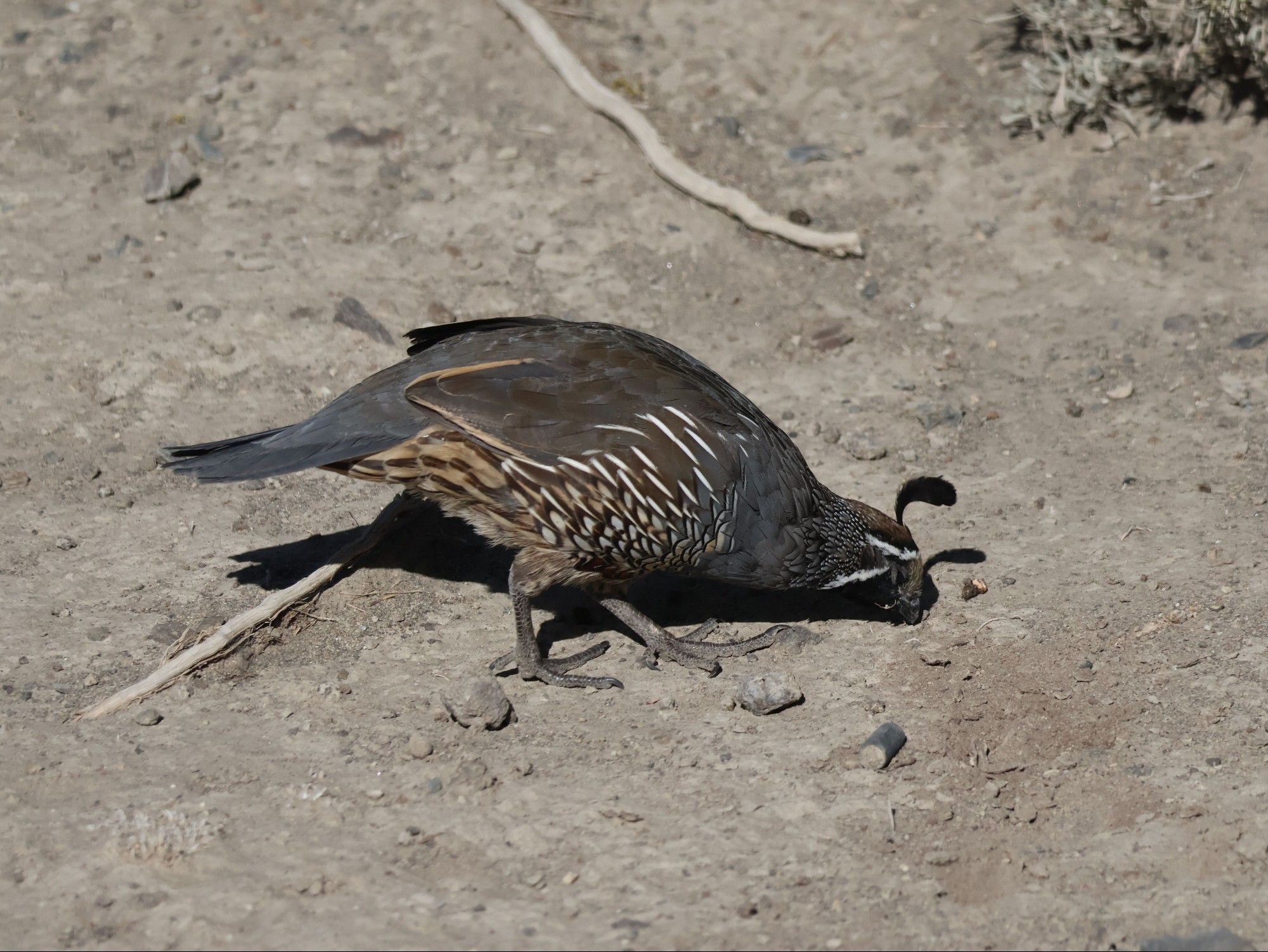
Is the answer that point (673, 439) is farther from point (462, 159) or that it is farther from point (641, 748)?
point (462, 159)

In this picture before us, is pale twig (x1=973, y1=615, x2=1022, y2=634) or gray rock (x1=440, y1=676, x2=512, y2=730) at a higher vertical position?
pale twig (x1=973, y1=615, x2=1022, y2=634)

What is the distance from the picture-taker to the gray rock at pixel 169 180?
8391mm

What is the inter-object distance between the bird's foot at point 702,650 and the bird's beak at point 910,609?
23.0 inches

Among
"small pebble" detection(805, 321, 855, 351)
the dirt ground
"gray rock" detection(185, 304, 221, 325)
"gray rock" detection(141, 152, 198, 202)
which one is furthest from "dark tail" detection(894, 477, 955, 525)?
"gray rock" detection(141, 152, 198, 202)

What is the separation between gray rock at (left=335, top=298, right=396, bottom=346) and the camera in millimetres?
7648

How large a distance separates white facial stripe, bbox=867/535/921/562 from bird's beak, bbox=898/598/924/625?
19 cm

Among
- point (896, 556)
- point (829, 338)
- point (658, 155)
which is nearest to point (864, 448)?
point (829, 338)

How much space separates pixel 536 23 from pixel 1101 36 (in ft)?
13.3

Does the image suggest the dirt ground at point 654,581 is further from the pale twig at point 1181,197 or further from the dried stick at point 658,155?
the dried stick at point 658,155

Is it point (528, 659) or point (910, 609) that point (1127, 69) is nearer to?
point (910, 609)

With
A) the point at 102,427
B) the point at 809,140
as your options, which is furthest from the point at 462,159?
the point at 102,427

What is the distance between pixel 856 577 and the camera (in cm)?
586

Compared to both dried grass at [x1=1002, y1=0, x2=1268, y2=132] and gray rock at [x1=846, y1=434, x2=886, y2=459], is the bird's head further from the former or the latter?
dried grass at [x1=1002, y1=0, x2=1268, y2=132]

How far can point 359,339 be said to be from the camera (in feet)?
25.0
